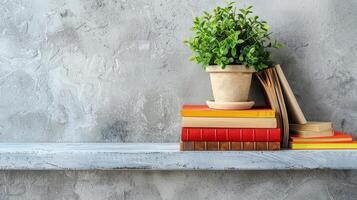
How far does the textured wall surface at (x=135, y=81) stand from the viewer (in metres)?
1.35

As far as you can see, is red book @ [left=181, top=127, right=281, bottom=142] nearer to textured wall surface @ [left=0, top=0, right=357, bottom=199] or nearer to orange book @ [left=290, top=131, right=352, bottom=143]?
orange book @ [left=290, top=131, right=352, bottom=143]

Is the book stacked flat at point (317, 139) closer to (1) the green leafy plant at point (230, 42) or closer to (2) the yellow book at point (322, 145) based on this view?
(2) the yellow book at point (322, 145)

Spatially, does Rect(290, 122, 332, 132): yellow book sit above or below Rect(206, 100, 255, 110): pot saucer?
below

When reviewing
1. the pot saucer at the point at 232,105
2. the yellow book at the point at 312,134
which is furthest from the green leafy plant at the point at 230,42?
the yellow book at the point at 312,134

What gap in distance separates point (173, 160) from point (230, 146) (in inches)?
6.0

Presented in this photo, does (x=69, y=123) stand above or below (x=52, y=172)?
above

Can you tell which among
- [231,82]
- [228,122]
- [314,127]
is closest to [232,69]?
[231,82]

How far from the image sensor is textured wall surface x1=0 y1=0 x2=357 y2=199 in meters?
1.35

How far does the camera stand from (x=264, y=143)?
1115 mm

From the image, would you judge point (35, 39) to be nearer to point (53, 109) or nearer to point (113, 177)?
point (53, 109)

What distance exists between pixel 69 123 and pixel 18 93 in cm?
19

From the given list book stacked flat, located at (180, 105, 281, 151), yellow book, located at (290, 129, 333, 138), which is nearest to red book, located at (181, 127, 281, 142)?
book stacked flat, located at (180, 105, 281, 151)

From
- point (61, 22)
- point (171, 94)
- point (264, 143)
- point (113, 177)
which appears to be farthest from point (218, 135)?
point (61, 22)

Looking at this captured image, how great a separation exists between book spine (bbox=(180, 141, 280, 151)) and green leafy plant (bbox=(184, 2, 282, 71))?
0.70 ft
